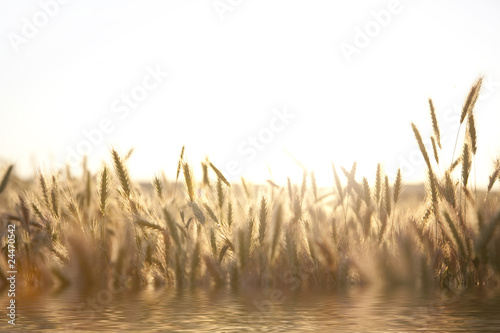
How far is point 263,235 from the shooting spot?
20.2 feet

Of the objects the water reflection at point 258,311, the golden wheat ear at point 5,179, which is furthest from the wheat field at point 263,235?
the water reflection at point 258,311

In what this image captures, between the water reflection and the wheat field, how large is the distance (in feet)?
1.79

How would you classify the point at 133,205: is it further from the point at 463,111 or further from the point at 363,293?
the point at 463,111

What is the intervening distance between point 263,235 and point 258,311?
5.38ft

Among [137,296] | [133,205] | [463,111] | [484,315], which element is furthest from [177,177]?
[484,315]

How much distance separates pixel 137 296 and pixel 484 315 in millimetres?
2761

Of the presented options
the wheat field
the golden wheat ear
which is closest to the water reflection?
the wheat field

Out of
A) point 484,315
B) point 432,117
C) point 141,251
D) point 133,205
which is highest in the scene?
point 432,117

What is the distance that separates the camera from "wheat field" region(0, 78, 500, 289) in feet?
20.0

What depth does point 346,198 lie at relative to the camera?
6.89 metres

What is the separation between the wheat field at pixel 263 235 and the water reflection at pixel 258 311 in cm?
55

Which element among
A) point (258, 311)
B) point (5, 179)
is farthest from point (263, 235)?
point (5, 179)

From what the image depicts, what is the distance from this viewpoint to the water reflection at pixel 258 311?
3906 mm

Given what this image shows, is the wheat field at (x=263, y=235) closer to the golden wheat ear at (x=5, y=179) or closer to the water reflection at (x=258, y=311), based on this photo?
the golden wheat ear at (x=5, y=179)
